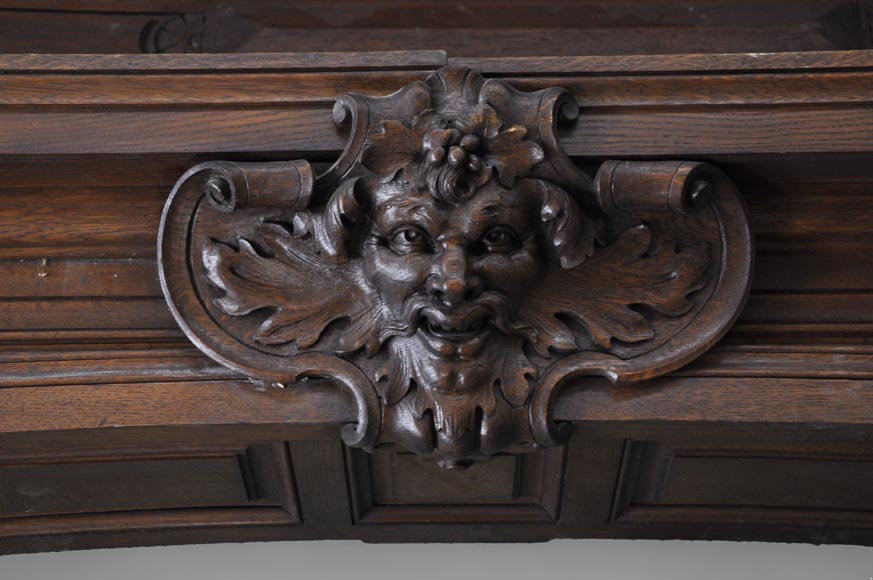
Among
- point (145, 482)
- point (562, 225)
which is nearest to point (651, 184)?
point (562, 225)

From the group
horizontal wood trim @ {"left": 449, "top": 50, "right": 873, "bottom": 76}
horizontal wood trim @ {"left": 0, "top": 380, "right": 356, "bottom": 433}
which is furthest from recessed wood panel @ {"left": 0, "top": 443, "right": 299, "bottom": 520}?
horizontal wood trim @ {"left": 449, "top": 50, "right": 873, "bottom": 76}

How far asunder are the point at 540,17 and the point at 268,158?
1.33 ft

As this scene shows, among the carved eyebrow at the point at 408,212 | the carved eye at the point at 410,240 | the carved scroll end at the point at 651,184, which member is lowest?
the carved eye at the point at 410,240

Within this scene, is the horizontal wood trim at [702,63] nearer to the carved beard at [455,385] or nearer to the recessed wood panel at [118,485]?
the carved beard at [455,385]

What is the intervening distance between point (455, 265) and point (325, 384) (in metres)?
0.19

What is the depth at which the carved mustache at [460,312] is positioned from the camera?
0.71m

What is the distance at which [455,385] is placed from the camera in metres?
0.74

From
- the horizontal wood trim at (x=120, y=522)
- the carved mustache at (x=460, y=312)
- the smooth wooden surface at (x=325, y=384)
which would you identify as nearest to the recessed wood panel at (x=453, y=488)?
the smooth wooden surface at (x=325, y=384)

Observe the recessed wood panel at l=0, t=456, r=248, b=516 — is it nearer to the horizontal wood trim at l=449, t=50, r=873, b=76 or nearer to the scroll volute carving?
the scroll volute carving

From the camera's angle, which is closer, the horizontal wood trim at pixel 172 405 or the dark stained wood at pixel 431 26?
the horizontal wood trim at pixel 172 405

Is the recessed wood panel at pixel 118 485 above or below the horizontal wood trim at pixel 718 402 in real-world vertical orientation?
below

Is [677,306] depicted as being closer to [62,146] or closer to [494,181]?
[494,181]

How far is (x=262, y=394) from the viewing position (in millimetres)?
786

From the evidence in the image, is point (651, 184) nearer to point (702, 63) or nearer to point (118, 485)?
point (702, 63)
